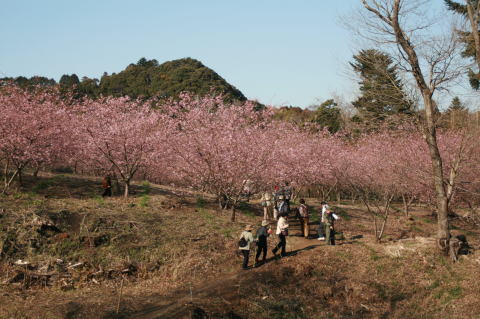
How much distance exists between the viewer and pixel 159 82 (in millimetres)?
78750

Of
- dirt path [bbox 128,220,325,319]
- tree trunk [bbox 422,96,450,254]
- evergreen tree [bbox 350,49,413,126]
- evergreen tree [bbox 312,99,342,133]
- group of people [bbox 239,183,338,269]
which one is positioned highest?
evergreen tree [bbox 312,99,342,133]

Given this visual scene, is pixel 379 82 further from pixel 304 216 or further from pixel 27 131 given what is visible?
pixel 27 131

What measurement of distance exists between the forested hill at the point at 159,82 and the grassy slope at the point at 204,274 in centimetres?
5630

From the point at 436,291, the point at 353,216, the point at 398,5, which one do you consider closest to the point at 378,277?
the point at 436,291

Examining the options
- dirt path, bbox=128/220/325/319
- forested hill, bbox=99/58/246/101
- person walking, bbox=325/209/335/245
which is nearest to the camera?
dirt path, bbox=128/220/325/319

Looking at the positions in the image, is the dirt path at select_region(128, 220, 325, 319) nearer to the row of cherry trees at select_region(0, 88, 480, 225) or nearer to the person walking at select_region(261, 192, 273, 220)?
the person walking at select_region(261, 192, 273, 220)

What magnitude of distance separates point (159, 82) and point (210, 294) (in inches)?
2864

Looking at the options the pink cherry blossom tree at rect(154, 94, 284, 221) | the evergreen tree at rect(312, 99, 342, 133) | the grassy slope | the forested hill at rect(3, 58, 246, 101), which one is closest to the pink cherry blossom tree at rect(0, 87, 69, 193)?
the grassy slope

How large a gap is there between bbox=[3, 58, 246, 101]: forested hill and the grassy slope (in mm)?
56301

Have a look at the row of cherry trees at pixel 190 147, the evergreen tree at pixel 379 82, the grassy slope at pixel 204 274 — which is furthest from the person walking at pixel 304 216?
the evergreen tree at pixel 379 82

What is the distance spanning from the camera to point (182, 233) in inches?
625

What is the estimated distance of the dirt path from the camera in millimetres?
9703

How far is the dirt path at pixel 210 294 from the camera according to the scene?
9.70m

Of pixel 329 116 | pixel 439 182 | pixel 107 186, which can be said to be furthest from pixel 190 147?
pixel 329 116
